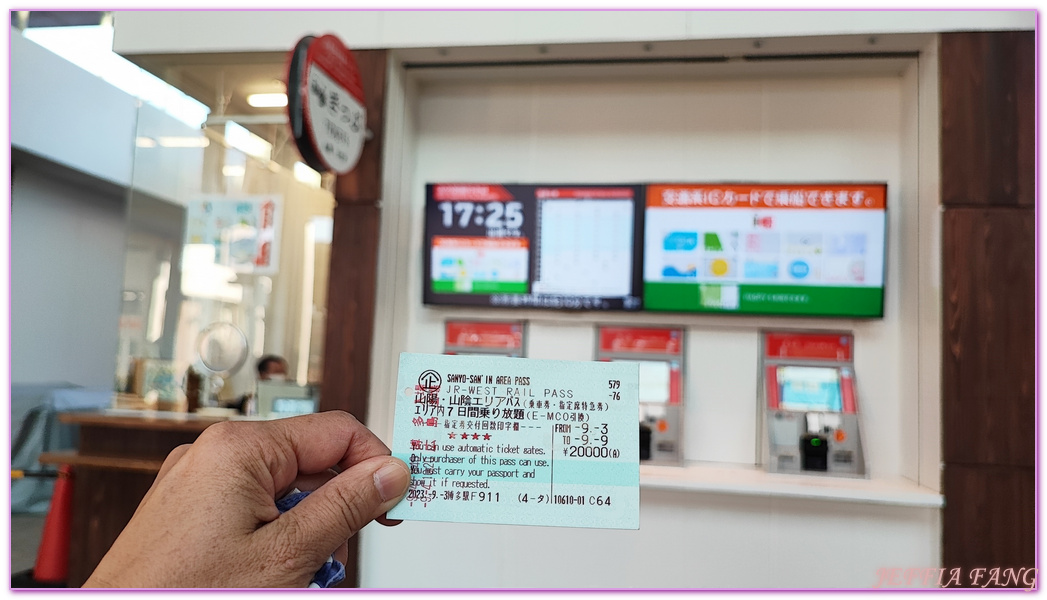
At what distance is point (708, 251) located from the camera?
3.32 metres

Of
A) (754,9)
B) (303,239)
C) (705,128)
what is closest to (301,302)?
(303,239)

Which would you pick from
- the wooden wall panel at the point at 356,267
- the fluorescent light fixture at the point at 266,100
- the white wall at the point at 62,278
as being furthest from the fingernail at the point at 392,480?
the white wall at the point at 62,278

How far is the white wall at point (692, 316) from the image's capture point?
3.09 m

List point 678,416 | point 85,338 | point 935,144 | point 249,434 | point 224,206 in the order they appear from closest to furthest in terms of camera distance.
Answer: point 249,434 → point 935,144 → point 678,416 → point 224,206 → point 85,338

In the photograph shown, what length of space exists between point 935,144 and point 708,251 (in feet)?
3.42

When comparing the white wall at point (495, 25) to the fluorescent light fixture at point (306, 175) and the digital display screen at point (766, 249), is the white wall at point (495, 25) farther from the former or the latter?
the digital display screen at point (766, 249)

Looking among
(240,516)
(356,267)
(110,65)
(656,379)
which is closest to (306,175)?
(356,267)

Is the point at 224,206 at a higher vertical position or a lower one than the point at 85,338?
higher

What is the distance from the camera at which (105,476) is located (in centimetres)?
345

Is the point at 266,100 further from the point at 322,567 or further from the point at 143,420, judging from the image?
the point at 322,567

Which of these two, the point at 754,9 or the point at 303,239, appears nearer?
the point at 754,9

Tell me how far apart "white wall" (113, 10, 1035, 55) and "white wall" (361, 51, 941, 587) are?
27 centimetres

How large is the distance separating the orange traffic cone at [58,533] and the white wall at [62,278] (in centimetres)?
86

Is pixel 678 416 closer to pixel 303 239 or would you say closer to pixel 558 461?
pixel 303 239
